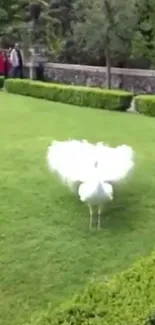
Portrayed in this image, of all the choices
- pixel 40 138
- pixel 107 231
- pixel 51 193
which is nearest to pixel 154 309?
pixel 107 231

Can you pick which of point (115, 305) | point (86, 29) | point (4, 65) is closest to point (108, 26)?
point (86, 29)

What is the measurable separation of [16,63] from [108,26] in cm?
310

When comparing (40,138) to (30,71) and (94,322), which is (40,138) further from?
(30,71)

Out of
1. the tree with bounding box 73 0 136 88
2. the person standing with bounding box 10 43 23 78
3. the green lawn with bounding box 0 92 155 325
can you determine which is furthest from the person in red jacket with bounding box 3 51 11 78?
the green lawn with bounding box 0 92 155 325

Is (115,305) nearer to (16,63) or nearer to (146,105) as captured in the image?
(146,105)

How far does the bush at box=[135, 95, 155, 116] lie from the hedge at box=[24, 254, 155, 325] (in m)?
8.90

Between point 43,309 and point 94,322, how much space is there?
1727 mm

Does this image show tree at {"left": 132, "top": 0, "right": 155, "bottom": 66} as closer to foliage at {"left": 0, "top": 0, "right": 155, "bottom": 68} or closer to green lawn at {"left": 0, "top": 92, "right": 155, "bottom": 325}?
foliage at {"left": 0, "top": 0, "right": 155, "bottom": 68}

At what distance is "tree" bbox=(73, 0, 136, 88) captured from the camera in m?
16.1

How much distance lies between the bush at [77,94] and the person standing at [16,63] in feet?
6.26

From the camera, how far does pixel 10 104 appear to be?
14133mm

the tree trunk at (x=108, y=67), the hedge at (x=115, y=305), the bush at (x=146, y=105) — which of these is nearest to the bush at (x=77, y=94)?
the bush at (x=146, y=105)

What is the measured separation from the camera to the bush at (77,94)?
45.0ft

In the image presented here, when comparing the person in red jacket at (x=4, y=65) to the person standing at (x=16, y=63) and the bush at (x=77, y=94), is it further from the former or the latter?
the bush at (x=77, y=94)
